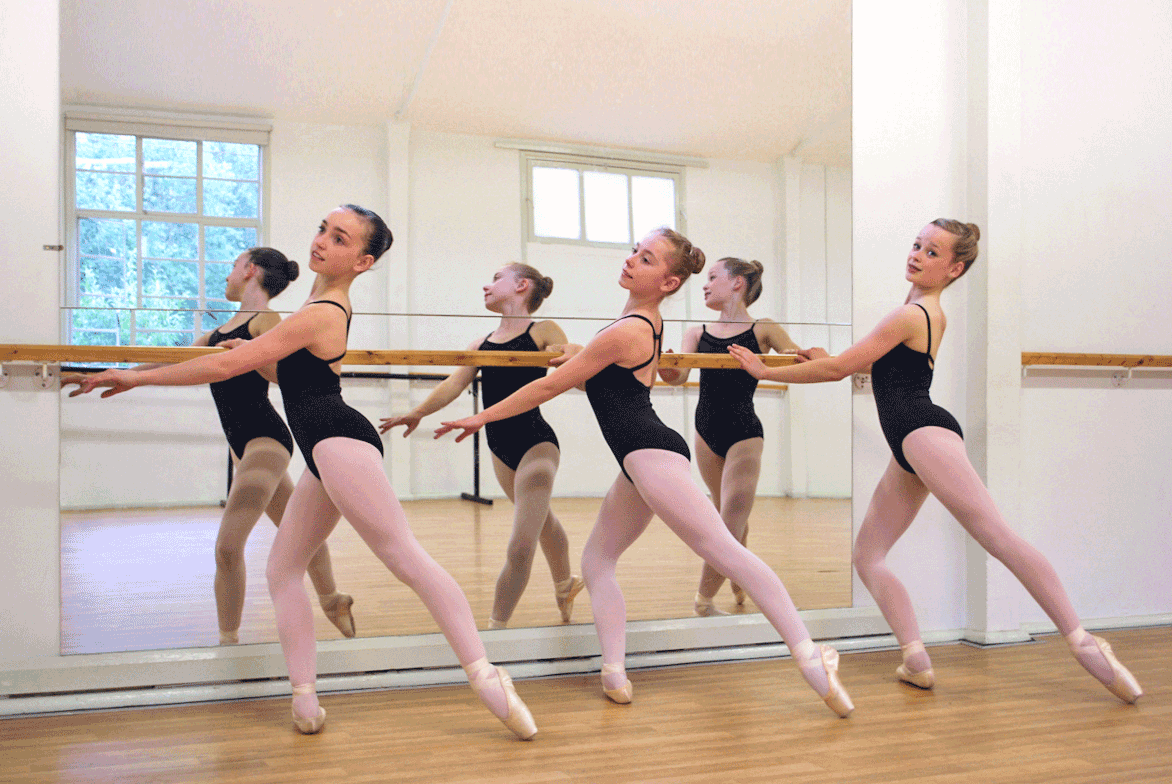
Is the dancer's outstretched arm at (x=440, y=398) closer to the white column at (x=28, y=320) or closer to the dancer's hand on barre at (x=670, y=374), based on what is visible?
the dancer's hand on barre at (x=670, y=374)

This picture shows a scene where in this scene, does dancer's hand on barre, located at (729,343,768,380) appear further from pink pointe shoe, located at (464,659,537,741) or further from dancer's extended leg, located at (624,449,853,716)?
pink pointe shoe, located at (464,659,537,741)

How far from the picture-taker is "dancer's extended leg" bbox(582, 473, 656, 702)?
274 cm

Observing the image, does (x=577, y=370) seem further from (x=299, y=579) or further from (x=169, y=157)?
(x=169, y=157)

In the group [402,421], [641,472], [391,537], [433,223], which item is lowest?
[391,537]

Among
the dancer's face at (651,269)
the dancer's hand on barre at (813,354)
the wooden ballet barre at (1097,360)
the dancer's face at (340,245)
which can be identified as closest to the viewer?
the dancer's face at (340,245)

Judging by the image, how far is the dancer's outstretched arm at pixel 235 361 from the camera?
2.18m

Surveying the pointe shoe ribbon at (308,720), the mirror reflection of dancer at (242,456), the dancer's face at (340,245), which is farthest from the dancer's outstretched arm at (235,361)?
the pointe shoe ribbon at (308,720)

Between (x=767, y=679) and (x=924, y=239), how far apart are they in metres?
1.41

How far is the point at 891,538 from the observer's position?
2.93 metres

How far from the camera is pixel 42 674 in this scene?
2.52m

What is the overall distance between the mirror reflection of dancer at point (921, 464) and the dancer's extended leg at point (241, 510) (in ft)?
4.63

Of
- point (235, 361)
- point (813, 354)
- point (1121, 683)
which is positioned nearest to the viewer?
point (235, 361)

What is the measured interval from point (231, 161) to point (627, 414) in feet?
4.55

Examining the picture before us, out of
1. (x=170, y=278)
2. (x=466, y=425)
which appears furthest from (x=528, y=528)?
(x=170, y=278)
